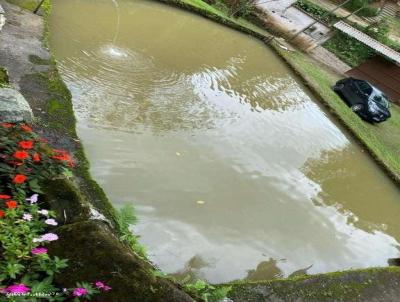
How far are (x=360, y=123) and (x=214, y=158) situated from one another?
892cm

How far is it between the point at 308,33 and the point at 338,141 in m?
14.5

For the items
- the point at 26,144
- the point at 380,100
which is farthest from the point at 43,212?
the point at 380,100

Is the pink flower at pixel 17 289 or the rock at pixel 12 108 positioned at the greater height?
the pink flower at pixel 17 289

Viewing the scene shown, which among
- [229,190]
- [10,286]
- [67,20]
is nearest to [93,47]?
[67,20]

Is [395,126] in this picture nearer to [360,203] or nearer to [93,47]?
[360,203]

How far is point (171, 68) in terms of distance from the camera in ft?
47.3

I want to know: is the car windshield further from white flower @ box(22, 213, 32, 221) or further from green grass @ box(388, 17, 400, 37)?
white flower @ box(22, 213, 32, 221)

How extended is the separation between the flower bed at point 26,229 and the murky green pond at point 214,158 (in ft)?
9.38

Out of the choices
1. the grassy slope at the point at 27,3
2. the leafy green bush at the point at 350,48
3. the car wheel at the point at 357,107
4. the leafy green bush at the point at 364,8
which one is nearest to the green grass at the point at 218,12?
the leafy green bush at the point at 350,48

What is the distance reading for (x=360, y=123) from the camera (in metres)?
17.0

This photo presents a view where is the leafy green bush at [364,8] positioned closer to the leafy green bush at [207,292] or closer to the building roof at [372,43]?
the building roof at [372,43]

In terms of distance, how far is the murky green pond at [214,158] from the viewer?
8.11m

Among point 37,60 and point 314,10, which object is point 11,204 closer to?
point 37,60

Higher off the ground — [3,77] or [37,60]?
[3,77]
